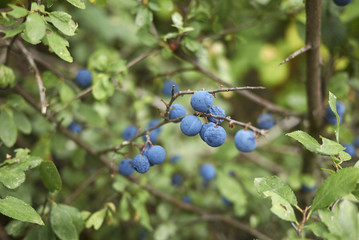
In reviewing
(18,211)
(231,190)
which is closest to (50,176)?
(18,211)

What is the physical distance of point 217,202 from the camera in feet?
7.08

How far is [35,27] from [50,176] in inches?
A: 21.1

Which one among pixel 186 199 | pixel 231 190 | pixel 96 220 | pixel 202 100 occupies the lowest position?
pixel 186 199

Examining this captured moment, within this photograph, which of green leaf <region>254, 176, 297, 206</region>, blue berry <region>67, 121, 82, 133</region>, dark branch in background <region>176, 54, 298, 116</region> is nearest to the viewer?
green leaf <region>254, 176, 297, 206</region>

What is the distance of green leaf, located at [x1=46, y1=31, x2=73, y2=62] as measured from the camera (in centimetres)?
102

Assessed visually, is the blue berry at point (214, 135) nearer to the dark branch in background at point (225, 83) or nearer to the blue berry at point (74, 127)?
the dark branch in background at point (225, 83)

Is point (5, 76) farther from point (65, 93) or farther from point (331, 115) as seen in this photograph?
point (331, 115)

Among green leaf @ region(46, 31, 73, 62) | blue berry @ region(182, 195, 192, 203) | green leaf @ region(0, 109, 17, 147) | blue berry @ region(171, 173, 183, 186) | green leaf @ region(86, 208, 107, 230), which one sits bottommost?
blue berry @ region(182, 195, 192, 203)

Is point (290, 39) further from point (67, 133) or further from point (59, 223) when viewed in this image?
point (59, 223)

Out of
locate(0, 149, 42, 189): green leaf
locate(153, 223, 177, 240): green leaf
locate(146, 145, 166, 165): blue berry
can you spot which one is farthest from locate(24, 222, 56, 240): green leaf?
locate(153, 223, 177, 240): green leaf

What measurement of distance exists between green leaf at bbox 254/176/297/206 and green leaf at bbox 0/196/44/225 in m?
0.65

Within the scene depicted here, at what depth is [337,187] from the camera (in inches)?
36.6

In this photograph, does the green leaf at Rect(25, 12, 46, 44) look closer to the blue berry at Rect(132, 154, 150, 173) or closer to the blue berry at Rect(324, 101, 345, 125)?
the blue berry at Rect(132, 154, 150, 173)

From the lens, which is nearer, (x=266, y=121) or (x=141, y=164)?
(x=141, y=164)
